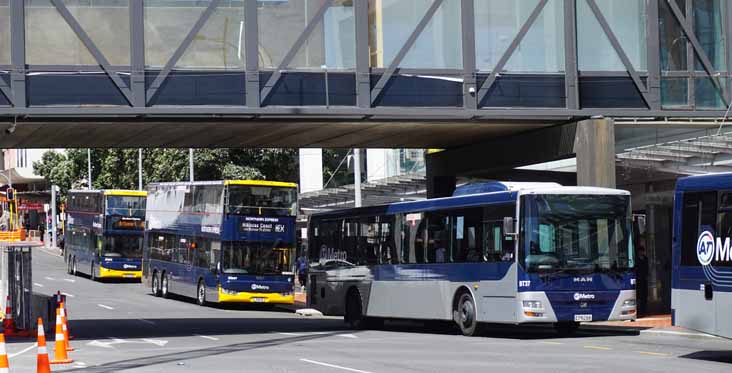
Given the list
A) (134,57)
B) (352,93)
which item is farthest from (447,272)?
(134,57)

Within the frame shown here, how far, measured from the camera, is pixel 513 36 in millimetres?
29000

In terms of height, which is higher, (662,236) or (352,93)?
(352,93)

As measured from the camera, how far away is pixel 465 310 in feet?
85.5

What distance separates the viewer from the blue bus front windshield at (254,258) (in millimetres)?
39844

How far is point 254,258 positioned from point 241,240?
0.89 m

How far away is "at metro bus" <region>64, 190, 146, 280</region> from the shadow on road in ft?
135

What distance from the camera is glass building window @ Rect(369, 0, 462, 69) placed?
2814cm

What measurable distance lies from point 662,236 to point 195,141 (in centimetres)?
1305

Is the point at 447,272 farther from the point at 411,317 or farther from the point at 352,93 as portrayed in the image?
the point at 352,93

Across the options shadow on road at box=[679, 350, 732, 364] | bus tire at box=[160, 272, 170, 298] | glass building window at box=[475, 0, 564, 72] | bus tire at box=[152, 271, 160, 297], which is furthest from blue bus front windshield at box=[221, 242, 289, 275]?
shadow on road at box=[679, 350, 732, 364]

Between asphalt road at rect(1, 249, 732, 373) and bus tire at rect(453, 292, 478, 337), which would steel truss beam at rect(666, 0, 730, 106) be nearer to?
asphalt road at rect(1, 249, 732, 373)

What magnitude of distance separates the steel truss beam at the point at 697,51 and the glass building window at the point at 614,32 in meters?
0.75

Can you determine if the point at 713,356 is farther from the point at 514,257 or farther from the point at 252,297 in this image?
the point at 252,297

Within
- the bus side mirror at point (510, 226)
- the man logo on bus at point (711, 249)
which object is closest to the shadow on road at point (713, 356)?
the man logo on bus at point (711, 249)
